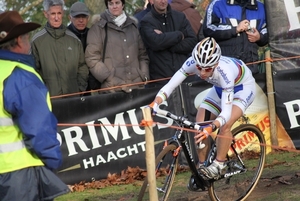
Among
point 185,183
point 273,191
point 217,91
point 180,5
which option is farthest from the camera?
point 180,5

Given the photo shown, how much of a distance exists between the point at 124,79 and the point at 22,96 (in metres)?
5.56

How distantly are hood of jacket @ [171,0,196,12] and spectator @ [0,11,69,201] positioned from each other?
6.82m

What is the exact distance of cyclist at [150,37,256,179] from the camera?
27.9 ft

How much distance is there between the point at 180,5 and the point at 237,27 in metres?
1.38

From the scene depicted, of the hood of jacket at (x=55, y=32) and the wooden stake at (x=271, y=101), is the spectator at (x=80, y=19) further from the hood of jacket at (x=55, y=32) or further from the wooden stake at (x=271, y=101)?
the wooden stake at (x=271, y=101)

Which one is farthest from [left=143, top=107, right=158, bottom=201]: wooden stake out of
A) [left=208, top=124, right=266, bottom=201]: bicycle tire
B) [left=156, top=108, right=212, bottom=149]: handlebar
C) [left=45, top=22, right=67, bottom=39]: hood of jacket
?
[left=45, top=22, right=67, bottom=39]: hood of jacket

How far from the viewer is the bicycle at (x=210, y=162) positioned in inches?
331

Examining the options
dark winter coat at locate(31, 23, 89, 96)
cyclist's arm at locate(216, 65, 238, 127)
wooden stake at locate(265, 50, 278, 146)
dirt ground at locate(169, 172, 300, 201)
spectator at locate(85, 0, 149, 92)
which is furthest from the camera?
wooden stake at locate(265, 50, 278, 146)

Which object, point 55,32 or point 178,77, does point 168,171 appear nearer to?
point 178,77

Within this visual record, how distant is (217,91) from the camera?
920cm

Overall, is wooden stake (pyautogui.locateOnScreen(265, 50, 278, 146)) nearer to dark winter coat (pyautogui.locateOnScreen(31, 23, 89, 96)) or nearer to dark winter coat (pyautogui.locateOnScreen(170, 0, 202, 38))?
dark winter coat (pyautogui.locateOnScreen(170, 0, 202, 38))

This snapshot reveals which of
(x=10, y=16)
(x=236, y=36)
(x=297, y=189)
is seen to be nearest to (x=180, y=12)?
(x=236, y=36)

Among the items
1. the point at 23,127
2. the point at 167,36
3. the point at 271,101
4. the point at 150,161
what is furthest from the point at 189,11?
the point at 23,127

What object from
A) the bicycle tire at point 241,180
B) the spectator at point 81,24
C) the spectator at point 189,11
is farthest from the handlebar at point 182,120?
the spectator at point 189,11
